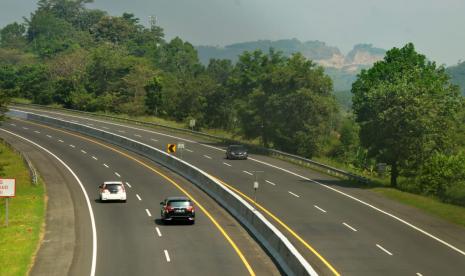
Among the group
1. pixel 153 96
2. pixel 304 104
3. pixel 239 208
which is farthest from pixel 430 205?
pixel 153 96

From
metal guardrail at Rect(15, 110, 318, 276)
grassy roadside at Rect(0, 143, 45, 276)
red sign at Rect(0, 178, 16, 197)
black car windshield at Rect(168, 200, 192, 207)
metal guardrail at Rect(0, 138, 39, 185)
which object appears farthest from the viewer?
metal guardrail at Rect(0, 138, 39, 185)

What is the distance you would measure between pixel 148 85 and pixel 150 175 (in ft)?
226

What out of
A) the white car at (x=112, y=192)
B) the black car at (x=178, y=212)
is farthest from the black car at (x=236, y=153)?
the black car at (x=178, y=212)

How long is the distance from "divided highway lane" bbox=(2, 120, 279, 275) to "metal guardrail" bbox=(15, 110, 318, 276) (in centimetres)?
52

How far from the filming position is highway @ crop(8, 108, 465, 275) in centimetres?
2819

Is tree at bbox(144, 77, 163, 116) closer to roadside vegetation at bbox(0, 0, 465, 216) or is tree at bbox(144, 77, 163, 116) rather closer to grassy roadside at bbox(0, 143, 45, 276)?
roadside vegetation at bbox(0, 0, 465, 216)

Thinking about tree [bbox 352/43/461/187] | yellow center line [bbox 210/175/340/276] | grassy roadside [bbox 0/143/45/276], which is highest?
tree [bbox 352/43/461/187]

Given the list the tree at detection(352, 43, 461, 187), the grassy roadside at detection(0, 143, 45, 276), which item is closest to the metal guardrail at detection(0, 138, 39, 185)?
the grassy roadside at detection(0, 143, 45, 276)

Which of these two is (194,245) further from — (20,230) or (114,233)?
(20,230)

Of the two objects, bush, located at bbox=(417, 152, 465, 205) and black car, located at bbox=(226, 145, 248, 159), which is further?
black car, located at bbox=(226, 145, 248, 159)

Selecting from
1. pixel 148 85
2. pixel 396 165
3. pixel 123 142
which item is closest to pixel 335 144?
pixel 148 85

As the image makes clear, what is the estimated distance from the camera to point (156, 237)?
110ft

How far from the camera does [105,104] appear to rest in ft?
404

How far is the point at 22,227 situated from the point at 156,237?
7503mm
